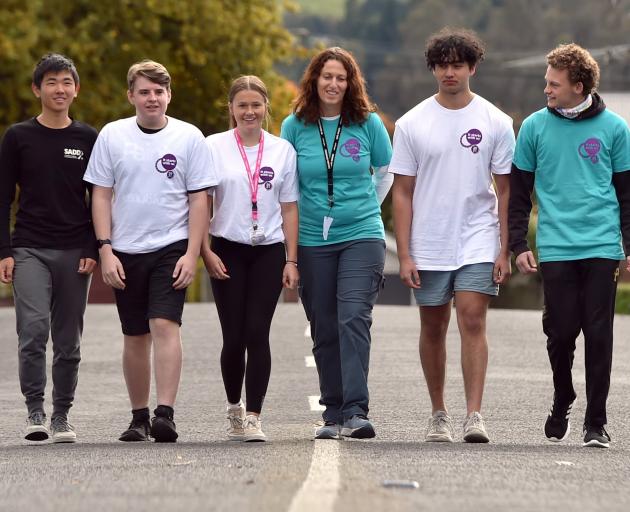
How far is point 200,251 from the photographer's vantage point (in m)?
9.20

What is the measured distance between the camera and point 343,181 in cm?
913

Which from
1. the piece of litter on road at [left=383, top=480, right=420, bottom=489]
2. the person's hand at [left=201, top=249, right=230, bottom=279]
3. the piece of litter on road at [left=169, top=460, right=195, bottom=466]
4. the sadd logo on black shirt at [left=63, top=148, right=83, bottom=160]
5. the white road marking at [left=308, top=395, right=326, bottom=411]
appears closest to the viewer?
the piece of litter on road at [left=383, top=480, right=420, bottom=489]

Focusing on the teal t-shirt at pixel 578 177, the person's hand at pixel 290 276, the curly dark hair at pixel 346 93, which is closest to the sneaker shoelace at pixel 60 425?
the person's hand at pixel 290 276

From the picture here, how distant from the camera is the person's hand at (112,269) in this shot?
9102 millimetres

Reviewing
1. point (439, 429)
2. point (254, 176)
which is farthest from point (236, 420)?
point (254, 176)

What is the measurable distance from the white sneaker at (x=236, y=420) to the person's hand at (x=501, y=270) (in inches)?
59.5

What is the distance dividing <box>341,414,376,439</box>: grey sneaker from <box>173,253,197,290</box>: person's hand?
1106mm

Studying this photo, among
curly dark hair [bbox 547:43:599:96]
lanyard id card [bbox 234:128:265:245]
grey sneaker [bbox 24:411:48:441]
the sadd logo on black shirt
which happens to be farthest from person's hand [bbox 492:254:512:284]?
grey sneaker [bbox 24:411:48:441]

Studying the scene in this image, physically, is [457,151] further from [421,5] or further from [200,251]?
[421,5]

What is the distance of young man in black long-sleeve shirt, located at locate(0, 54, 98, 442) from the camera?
9.37 metres

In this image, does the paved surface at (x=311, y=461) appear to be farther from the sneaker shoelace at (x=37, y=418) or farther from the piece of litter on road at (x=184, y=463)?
the sneaker shoelace at (x=37, y=418)

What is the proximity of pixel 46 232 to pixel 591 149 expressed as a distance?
115 inches

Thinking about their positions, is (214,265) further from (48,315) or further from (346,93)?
(346,93)

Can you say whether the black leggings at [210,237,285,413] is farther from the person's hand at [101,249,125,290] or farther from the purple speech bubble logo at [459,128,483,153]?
the purple speech bubble logo at [459,128,483,153]
